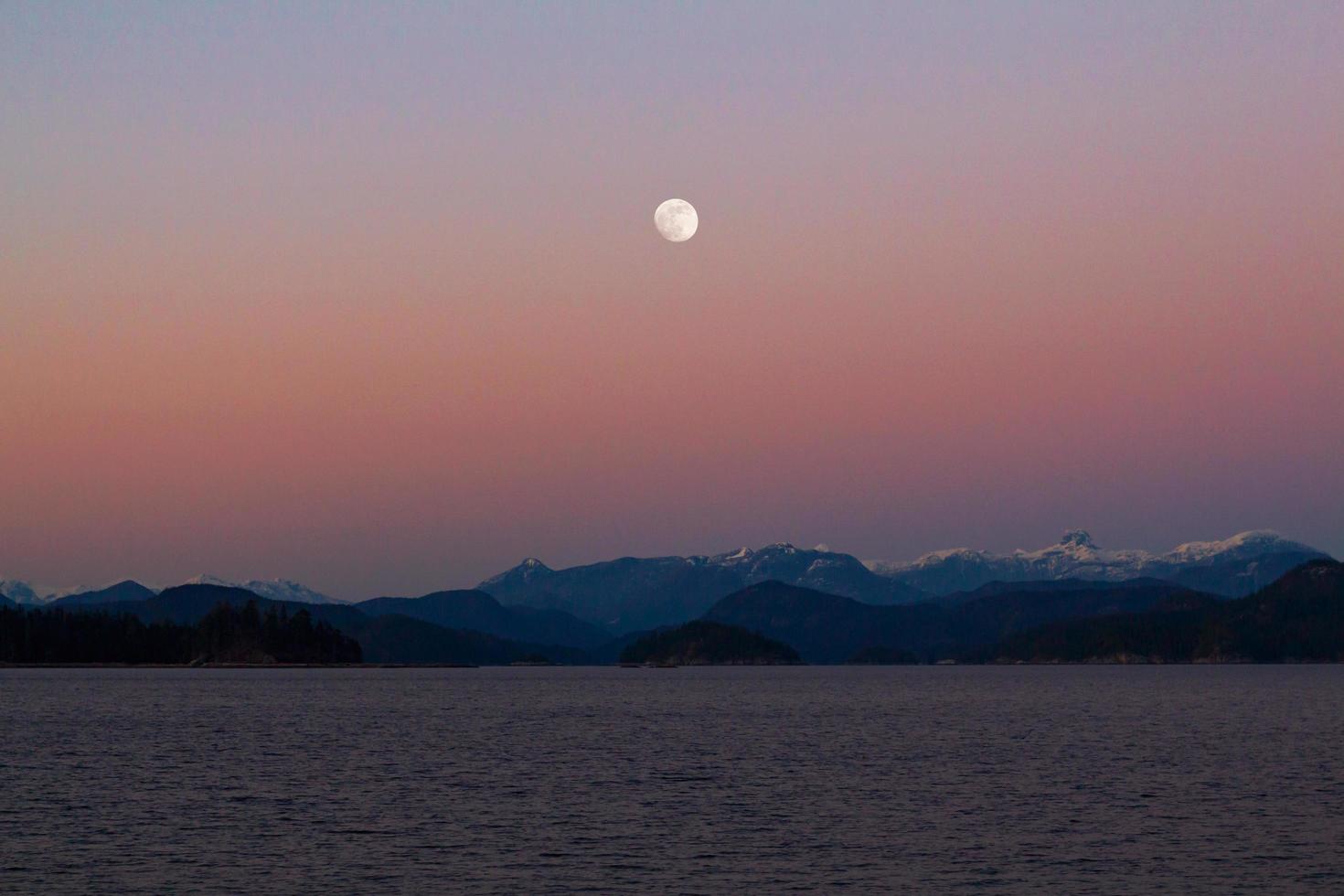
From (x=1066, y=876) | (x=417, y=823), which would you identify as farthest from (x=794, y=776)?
(x=1066, y=876)

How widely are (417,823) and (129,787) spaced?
2997 centimetres

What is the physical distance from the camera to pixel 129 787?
9800 cm

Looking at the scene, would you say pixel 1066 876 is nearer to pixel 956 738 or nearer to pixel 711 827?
pixel 711 827

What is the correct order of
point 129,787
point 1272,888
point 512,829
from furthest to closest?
point 129,787 < point 512,829 < point 1272,888

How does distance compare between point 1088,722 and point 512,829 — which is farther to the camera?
point 1088,722

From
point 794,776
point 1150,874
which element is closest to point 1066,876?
point 1150,874

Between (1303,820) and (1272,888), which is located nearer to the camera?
(1272,888)

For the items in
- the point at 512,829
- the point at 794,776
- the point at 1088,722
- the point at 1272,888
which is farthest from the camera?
the point at 1088,722

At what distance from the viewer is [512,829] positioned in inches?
3054

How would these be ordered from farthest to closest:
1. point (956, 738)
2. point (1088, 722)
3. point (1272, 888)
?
point (1088, 722), point (956, 738), point (1272, 888)

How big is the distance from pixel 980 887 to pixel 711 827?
21277 millimetres

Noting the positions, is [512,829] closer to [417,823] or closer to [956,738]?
[417,823]

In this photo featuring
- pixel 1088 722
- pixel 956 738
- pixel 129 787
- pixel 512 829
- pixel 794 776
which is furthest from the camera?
pixel 1088 722

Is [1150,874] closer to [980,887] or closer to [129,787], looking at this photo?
[980,887]
